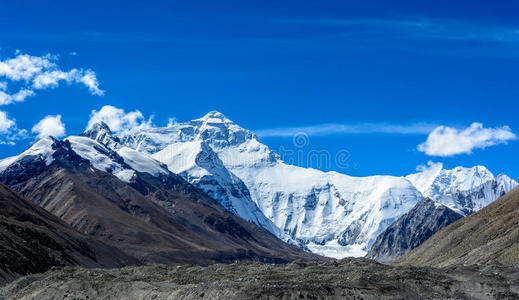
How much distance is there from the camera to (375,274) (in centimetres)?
9606

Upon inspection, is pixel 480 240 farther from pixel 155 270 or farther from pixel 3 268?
pixel 3 268

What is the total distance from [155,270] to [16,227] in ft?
239

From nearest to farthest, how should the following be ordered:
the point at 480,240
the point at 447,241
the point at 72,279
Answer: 1. the point at 72,279
2. the point at 480,240
3. the point at 447,241

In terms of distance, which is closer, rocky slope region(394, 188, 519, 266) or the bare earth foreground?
the bare earth foreground

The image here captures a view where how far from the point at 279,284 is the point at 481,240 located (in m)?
84.1

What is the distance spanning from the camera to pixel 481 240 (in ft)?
502

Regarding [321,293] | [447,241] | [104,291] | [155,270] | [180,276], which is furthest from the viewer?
[447,241]

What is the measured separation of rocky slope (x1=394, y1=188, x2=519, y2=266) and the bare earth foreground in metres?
28.5

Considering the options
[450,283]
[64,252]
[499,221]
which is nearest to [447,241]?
[499,221]

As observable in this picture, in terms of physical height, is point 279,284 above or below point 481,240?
below

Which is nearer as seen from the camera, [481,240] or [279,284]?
[279,284]

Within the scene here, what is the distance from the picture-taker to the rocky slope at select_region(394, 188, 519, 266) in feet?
449

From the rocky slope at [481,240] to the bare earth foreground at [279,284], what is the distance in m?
28.5

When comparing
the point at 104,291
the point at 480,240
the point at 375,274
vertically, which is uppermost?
the point at 480,240
